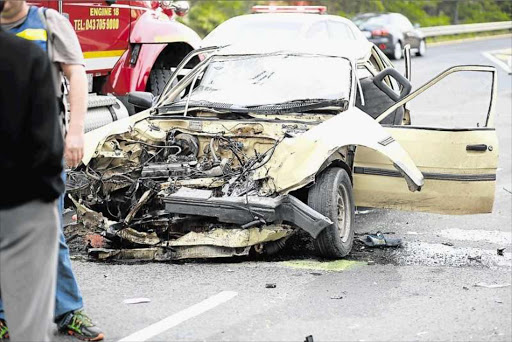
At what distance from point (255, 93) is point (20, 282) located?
15.2 ft

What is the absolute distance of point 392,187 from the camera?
7.71 meters

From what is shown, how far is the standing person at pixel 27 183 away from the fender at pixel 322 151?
10.3ft

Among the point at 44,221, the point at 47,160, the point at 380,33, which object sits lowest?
the point at 380,33

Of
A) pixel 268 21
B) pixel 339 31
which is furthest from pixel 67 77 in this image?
pixel 339 31

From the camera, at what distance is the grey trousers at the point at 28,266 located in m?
3.84

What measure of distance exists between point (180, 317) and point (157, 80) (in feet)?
22.4

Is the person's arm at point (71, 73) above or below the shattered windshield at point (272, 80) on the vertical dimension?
above

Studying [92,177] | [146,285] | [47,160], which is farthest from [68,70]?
[92,177]

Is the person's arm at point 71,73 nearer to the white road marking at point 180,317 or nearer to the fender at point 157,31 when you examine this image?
the white road marking at point 180,317

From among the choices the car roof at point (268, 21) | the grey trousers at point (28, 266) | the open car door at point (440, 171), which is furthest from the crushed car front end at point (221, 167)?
the car roof at point (268, 21)

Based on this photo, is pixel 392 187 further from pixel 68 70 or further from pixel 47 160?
pixel 47 160

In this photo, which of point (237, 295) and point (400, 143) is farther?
point (400, 143)

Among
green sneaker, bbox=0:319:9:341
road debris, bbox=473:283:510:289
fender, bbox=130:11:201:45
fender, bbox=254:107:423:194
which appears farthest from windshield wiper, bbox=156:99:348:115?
fender, bbox=130:11:201:45

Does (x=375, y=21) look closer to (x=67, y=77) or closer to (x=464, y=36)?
(x=464, y=36)
